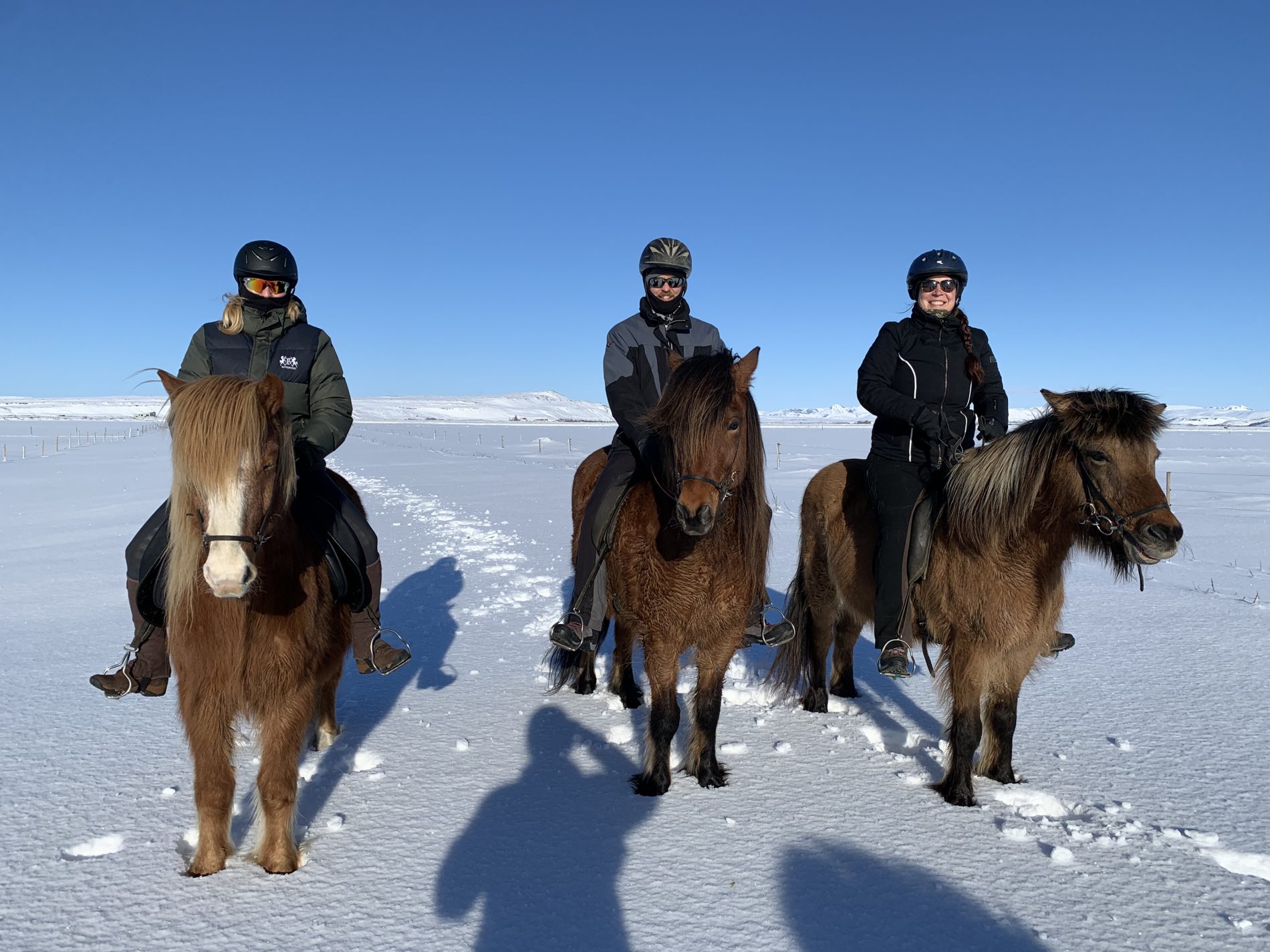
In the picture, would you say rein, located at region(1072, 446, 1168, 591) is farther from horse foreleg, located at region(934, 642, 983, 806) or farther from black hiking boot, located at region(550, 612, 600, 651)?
black hiking boot, located at region(550, 612, 600, 651)

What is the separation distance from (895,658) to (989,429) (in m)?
1.47

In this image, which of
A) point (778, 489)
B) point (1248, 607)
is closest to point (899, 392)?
point (1248, 607)

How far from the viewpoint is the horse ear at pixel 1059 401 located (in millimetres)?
3455

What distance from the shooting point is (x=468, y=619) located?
6.91 m

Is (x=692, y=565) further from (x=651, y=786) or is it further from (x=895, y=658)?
(x=895, y=658)

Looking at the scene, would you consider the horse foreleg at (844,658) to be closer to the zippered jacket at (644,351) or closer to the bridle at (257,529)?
the zippered jacket at (644,351)

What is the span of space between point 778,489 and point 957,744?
1473 centimetres

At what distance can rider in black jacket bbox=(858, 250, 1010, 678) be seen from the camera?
4234mm

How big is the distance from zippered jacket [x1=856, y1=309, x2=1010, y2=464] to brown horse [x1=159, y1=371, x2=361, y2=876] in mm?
3211

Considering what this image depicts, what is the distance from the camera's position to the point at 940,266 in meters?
4.38

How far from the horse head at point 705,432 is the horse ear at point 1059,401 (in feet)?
4.55

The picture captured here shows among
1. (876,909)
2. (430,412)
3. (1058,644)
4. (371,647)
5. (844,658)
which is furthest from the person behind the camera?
(430,412)

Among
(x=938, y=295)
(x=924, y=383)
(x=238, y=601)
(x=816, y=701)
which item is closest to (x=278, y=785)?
(x=238, y=601)

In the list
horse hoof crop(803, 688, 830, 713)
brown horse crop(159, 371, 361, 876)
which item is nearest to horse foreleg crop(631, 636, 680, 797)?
horse hoof crop(803, 688, 830, 713)
